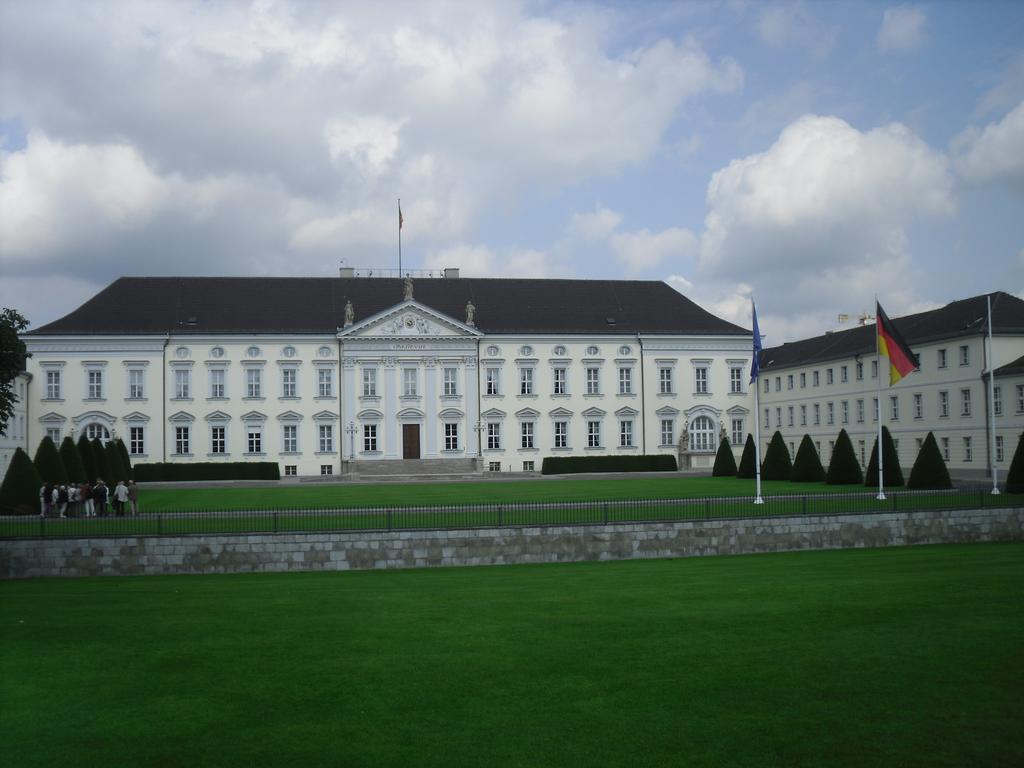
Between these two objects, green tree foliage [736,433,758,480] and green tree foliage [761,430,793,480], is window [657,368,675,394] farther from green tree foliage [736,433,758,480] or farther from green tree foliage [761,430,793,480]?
green tree foliage [761,430,793,480]

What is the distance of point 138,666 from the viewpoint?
13.9 metres

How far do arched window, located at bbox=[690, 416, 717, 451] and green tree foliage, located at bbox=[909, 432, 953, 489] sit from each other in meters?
29.0

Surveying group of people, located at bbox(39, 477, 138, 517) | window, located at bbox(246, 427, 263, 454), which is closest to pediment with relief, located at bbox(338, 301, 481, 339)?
window, located at bbox(246, 427, 263, 454)

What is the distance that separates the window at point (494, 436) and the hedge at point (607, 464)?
3986 mm

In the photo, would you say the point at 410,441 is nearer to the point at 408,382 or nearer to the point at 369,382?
the point at 408,382

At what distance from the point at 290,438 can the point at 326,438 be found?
91.9 inches

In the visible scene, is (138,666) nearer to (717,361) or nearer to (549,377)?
(549,377)

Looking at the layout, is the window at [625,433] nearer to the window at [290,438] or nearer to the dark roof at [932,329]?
the dark roof at [932,329]

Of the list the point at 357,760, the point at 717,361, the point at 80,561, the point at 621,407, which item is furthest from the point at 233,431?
the point at 357,760

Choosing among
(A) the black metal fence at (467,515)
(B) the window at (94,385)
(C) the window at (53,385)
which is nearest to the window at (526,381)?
(B) the window at (94,385)

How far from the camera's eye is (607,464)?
63812mm

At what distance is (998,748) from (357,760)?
6268 mm

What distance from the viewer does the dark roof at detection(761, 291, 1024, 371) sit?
180 feet

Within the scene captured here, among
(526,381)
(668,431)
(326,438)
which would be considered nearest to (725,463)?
(668,431)
